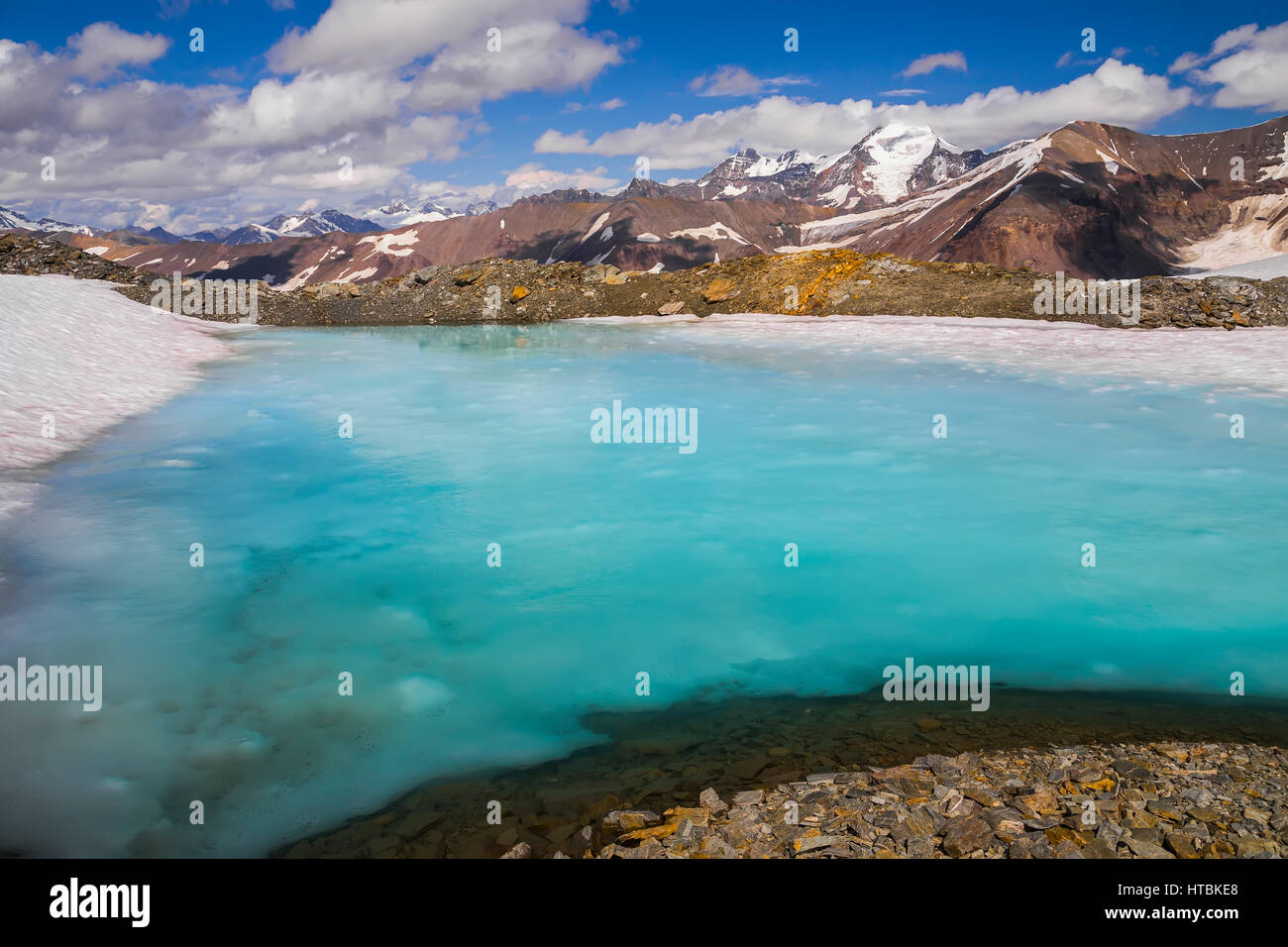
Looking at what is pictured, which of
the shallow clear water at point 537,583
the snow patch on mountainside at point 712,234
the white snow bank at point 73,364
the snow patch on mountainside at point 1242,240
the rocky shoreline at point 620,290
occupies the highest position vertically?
the snow patch on mountainside at point 712,234

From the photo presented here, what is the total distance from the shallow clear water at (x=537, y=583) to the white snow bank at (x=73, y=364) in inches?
32.9

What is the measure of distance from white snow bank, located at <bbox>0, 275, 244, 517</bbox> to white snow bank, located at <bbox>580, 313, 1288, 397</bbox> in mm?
17670

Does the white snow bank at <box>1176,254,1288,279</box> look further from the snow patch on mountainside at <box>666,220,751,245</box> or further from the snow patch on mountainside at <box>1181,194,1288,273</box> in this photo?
the snow patch on mountainside at <box>666,220,751,245</box>

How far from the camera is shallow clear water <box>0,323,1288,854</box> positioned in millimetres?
5184

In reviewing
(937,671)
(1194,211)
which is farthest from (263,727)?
(1194,211)

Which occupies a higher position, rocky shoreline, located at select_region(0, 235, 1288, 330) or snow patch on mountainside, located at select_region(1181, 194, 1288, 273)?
snow patch on mountainside, located at select_region(1181, 194, 1288, 273)

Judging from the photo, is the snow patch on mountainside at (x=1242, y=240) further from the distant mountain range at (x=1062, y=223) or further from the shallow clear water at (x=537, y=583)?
the shallow clear water at (x=537, y=583)

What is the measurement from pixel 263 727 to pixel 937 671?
546cm

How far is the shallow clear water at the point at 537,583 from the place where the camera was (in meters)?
5.18

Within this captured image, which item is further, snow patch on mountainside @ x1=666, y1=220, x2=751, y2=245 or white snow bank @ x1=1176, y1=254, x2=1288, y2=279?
snow patch on mountainside @ x1=666, y1=220, x2=751, y2=245

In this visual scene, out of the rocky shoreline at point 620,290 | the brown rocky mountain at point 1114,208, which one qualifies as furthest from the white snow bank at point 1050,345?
the brown rocky mountain at point 1114,208

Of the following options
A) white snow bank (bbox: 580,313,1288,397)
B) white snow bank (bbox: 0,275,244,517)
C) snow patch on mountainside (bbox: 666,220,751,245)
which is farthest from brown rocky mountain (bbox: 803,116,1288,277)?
white snow bank (bbox: 0,275,244,517)
